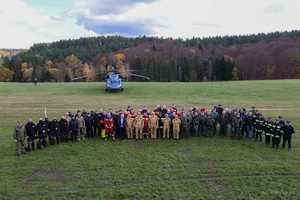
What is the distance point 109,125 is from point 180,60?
8134cm

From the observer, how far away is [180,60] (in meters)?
105

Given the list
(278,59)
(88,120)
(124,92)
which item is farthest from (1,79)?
(88,120)

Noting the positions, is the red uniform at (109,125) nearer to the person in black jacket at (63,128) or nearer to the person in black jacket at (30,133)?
the person in black jacket at (63,128)

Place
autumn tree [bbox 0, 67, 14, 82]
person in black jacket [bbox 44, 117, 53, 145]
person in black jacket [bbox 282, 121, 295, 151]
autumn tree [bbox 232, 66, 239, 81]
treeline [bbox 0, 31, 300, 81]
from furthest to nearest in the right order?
autumn tree [bbox 0, 67, 14, 82]
treeline [bbox 0, 31, 300, 81]
autumn tree [bbox 232, 66, 239, 81]
person in black jacket [bbox 44, 117, 53, 145]
person in black jacket [bbox 282, 121, 295, 151]

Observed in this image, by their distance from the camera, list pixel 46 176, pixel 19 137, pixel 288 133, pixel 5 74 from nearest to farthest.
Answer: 1. pixel 46 176
2. pixel 19 137
3. pixel 288 133
4. pixel 5 74

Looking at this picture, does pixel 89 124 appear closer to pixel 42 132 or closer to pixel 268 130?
pixel 42 132

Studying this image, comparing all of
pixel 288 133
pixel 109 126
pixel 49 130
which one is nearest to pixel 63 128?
pixel 49 130

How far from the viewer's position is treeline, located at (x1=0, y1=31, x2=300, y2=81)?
104 m

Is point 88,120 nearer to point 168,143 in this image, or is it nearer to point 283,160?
point 168,143

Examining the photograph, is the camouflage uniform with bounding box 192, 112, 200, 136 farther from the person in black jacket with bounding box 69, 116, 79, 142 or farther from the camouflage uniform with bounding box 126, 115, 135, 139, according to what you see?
the person in black jacket with bounding box 69, 116, 79, 142

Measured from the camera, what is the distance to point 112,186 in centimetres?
1697

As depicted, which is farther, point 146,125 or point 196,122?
point 196,122

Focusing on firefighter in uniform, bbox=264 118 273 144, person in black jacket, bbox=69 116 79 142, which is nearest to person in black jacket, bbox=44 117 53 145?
person in black jacket, bbox=69 116 79 142

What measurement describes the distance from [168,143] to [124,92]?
31.2 metres
